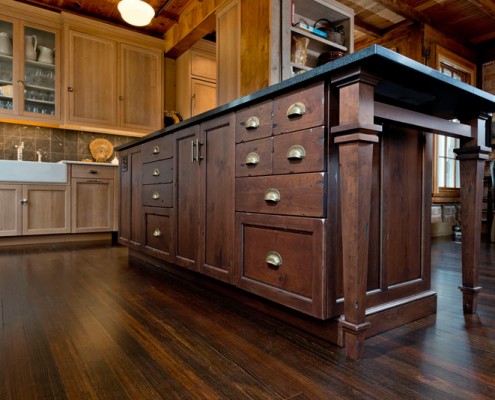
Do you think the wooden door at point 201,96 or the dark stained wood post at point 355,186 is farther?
the wooden door at point 201,96

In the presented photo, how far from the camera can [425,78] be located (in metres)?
1.06

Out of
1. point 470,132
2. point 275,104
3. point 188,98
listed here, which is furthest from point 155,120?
point 470,132

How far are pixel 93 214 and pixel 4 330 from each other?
8.73ft

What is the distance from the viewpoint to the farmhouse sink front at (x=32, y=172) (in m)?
3.26

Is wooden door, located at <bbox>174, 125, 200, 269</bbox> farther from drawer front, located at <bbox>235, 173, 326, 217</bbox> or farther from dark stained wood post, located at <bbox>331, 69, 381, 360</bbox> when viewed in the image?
dark stained wood post, located at <bbox>331, 69, 381, 360</bbox>

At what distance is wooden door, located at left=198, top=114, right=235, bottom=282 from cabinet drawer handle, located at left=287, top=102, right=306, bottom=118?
38 cm

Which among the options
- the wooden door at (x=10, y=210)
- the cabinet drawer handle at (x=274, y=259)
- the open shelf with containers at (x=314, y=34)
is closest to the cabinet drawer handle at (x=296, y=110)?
the cabinet drawer handle at (x=274, y=259)

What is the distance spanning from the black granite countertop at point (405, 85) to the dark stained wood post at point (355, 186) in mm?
41

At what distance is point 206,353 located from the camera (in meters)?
1.02

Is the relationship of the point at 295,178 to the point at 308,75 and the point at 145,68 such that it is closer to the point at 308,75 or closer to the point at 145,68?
the point at 308,75

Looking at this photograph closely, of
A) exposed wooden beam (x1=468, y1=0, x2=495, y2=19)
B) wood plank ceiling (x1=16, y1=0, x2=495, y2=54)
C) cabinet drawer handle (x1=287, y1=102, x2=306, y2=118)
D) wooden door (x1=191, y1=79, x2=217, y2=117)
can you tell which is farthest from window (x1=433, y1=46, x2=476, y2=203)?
cabinet drawer handle (x1=287, y1=102, x2=306, y2=118)

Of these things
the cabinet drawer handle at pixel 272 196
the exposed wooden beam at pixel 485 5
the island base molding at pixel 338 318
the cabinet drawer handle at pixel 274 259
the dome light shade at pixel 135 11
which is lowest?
the island base molding at pixel 338 318

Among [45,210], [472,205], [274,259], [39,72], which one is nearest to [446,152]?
[472,205]

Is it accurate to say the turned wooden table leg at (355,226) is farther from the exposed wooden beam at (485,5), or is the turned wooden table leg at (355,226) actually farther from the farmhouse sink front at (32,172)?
the exposed wooden beam at (485,5)
